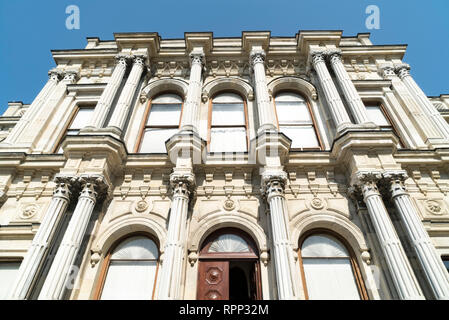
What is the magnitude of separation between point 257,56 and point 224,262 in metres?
7.66

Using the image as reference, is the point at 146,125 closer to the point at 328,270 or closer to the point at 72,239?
the point at 72,239

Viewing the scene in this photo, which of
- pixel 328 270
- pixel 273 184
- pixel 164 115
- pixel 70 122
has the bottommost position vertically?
pixel 328 270

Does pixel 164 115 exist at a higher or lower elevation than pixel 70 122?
higher

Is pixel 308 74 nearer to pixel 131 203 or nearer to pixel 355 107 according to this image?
pixel 355 107

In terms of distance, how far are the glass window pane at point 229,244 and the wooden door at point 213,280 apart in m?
0.38

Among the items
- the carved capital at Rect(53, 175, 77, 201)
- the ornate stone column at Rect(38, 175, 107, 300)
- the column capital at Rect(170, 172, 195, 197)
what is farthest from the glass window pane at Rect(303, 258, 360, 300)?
the carved capital at Rect(53, 175, 77, 201)

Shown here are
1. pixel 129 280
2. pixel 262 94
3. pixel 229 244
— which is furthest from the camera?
pixel 262 94

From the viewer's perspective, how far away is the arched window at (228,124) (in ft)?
30.5

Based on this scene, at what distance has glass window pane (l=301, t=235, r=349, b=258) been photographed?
23.0ft

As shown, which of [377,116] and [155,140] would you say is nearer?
[155,140]

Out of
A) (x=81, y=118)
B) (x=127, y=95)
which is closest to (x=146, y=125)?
(x=127, y=95)

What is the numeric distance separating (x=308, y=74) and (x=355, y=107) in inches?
119

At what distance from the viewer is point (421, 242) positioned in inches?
238
